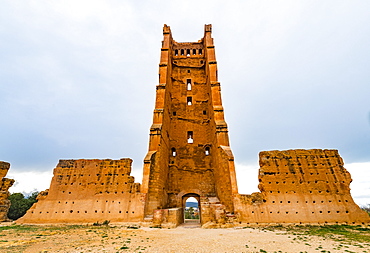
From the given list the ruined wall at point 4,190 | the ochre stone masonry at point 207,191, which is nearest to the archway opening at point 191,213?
the ochre stone masonry at point 207,191

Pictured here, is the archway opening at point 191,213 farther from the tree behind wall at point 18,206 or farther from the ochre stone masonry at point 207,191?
the tree behind wall at point 18,206

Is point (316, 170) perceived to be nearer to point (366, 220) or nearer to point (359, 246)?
point (366, 220)

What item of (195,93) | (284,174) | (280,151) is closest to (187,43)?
(195,93)

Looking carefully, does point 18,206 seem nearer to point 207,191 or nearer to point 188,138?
point 188,138

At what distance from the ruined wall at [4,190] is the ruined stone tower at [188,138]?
11.7m

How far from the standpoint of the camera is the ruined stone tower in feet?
47.6

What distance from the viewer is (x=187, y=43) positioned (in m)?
26.7

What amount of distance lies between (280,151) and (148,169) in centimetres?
1083

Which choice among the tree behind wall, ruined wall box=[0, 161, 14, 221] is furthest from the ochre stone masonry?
the tree behind wall

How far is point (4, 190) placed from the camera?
15.3 m

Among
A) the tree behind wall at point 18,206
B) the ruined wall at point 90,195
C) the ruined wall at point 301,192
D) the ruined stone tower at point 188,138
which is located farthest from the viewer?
the tree behind wall at point 18,206

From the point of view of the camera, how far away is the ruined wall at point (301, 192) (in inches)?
505

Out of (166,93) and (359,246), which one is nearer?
(359,246)

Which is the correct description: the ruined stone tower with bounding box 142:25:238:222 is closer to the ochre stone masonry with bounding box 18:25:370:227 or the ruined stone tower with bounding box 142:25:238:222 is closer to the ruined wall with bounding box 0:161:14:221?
the ochre stone masonry with bounding box 18:25:370:227
